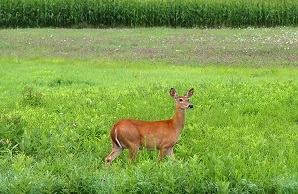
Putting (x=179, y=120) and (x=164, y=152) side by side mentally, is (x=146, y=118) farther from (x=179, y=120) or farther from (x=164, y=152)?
(x=164, y=152)

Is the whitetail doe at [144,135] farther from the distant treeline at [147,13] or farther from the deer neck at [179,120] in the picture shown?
the distant treeline at [147,13]

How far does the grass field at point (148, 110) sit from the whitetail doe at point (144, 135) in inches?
9.3

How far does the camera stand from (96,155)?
9109 millimetres

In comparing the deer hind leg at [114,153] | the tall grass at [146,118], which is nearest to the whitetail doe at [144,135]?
the deer hind leg at [114,153]

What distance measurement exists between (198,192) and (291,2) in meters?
30.0

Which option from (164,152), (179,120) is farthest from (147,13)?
(164,152)

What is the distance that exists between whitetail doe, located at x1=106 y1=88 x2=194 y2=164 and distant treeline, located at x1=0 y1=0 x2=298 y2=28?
26381 millimetres

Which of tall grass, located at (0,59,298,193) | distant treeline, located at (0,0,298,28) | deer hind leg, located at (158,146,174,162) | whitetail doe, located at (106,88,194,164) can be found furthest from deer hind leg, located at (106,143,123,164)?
distant treeline, located at (0,0,298,28)

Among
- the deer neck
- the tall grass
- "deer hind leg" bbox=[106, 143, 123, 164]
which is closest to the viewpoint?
the tall grass

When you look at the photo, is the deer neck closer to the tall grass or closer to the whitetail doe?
the whitetail doe

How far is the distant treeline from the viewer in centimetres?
3469

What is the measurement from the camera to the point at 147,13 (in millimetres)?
35094

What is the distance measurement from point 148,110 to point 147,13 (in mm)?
23774

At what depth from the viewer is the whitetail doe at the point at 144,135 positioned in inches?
331
